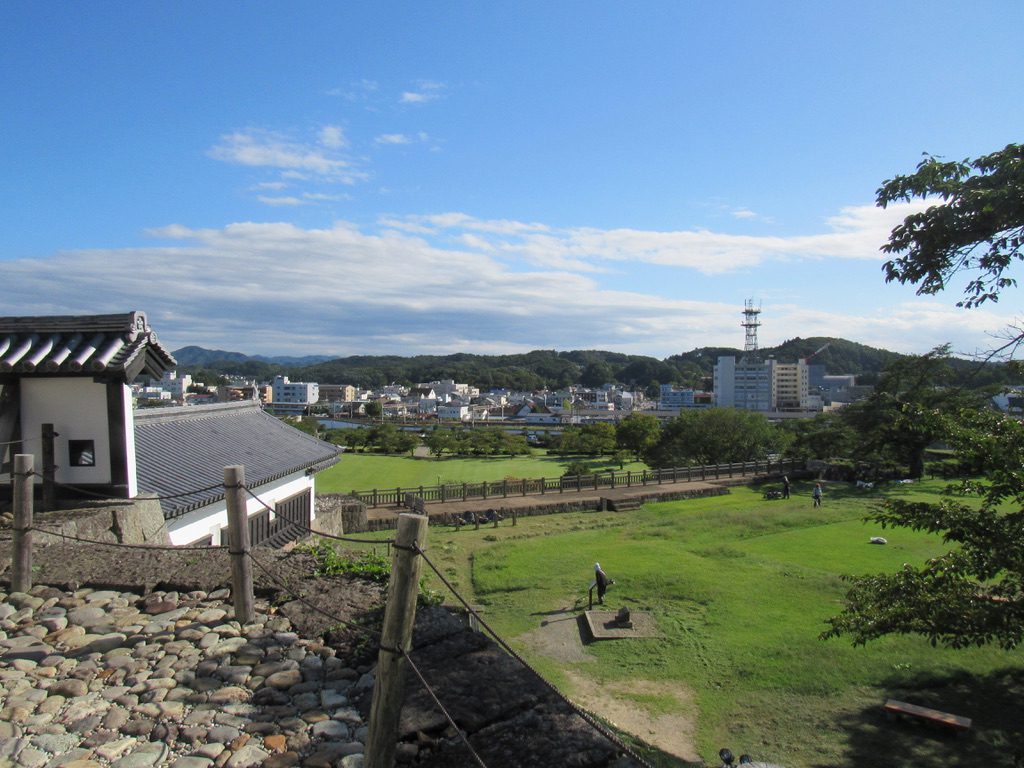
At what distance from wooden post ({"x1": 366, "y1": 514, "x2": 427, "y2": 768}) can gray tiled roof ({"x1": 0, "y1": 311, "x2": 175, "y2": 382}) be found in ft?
19.4

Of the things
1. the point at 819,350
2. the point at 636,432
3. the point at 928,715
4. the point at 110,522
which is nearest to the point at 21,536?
the point at 110,522

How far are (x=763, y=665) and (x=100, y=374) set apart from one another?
9871 millimetres

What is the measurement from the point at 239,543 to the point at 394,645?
258 centimetres

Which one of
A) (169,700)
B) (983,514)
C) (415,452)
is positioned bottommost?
(415,452)

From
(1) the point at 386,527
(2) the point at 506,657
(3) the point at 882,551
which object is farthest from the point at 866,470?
(2) the point at 506,657

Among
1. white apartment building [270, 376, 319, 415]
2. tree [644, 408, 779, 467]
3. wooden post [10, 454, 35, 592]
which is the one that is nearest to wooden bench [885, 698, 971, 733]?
wooden post [10, 454, 35, 592]

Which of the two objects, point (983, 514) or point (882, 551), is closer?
point (983, 514)

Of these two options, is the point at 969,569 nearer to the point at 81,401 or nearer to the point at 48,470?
the point at 81,401

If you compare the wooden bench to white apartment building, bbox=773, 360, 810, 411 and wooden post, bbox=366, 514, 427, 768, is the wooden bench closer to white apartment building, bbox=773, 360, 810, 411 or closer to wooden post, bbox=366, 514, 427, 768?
wooden post, bbox=366, 514, 427, 768

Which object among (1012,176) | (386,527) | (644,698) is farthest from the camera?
(386,527)

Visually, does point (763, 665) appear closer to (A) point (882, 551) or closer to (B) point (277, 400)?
(A) point (882, 551)

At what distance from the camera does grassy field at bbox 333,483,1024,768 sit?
7.70m

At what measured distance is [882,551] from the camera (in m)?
16.6

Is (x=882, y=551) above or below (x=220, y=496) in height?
below
